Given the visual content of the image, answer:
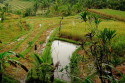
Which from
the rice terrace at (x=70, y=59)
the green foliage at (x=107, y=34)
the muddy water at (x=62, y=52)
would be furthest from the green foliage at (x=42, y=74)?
the green foliage at (x=107, y=34)

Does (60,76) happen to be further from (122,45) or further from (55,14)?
(55,14)

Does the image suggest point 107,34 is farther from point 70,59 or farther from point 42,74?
point 42,74

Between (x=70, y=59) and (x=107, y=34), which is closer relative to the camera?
(x=107, y=34)

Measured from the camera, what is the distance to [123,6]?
17.7 m

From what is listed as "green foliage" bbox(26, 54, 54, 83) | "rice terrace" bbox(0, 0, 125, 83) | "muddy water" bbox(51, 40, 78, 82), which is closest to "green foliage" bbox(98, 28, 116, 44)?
"rice terrace" bbox(0, 0, 125, 83)

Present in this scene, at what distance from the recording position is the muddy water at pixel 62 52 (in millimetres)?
4391

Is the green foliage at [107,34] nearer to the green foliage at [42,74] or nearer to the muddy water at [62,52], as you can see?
the muddy water at [62,52]

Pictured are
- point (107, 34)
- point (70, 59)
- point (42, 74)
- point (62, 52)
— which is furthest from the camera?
point (62, 52)

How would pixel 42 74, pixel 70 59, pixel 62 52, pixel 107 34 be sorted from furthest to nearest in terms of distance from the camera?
pixel 62 52, pixel 70 59, pixel 107 34, pixel 42 74

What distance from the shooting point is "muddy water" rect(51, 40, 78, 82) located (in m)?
4.39

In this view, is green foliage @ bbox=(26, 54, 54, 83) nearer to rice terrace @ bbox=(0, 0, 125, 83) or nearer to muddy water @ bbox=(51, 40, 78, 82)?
rice terrace @ bbox=(0, 0, 125, 83)

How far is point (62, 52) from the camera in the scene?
598cm

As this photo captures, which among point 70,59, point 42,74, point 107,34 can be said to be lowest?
point 70,59

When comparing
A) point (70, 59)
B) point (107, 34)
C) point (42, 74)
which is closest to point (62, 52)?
point (70, 59)
